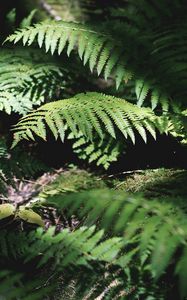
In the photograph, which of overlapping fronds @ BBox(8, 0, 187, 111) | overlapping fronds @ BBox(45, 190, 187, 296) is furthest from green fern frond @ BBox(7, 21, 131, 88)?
overlapping fronds @ BBox(45, 190, 187, 296)

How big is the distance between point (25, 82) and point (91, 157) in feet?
1.92

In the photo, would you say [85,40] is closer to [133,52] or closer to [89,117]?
[133,52]

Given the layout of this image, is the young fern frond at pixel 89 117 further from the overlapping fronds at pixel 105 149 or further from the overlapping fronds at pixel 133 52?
the overlapping fronds at pixel 105 149

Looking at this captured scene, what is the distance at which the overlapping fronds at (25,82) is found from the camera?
7.72 feet

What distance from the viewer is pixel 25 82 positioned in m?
2.38

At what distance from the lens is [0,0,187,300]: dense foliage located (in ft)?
4.08

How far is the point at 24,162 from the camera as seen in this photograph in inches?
84.2

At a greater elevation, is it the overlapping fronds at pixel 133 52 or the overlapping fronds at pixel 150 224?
the overlapping fronds at pixel 133 52

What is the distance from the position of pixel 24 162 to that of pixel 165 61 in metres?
0.91

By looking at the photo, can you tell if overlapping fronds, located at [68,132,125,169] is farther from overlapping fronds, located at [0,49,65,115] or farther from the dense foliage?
overlapping fronds, located at [0,49,65,115]

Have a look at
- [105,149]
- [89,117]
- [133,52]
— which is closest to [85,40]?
[133,52]

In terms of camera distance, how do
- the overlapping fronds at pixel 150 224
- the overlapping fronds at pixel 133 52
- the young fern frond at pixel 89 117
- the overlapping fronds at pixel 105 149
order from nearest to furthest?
the overlapping fronds at pixel 150 224
the young fern frond at pixel 89 117
the overlapping fronds at pixel 133 52
the overlapping fronds at pixel 105 149

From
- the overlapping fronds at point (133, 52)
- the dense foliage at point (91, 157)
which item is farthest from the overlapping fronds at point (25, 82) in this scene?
the overlapping fronds at point (133, 52)

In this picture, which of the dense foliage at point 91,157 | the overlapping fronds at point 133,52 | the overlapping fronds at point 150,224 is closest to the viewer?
the overlapping fronds at point 150,224
